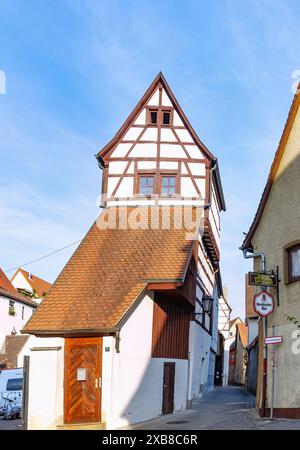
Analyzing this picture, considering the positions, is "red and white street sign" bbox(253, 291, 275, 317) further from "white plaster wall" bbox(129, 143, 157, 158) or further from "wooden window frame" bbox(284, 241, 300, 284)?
"white plaster wall" bbox(129, 143, 157, 158)

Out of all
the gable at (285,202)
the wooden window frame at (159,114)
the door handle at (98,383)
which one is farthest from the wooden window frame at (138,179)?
the door handle at (98,383)

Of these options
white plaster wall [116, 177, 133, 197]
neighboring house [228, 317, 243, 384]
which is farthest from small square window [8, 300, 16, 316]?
neighboring house [228, 317, 243, 384]

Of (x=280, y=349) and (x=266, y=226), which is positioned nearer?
(x=280, y=349)

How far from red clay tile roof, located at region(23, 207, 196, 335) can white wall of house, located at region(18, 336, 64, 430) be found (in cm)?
59

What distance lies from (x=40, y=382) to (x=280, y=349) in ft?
23.3

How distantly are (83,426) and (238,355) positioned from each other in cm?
4889

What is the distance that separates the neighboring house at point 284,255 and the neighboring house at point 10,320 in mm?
24889

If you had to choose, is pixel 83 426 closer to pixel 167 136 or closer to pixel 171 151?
pixel 171 151

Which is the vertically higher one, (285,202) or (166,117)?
(166,117)

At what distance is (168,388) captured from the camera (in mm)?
21031

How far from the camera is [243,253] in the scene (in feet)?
67.3

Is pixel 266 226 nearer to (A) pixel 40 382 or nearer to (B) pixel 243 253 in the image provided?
(B) pixel 243 253

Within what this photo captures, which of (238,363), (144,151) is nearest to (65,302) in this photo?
(144,151)

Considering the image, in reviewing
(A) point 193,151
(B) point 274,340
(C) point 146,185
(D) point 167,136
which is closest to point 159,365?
(B) point 274,340
